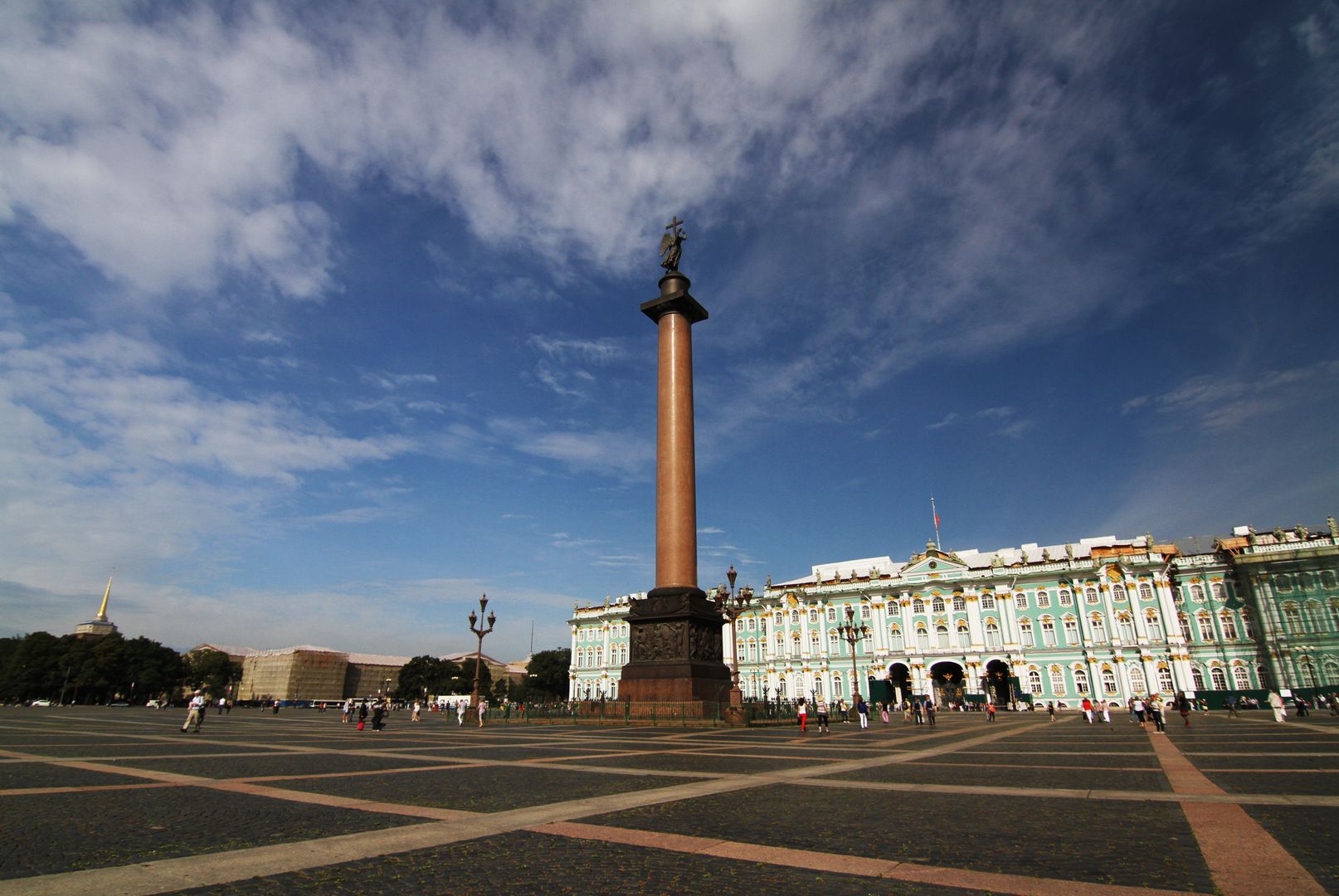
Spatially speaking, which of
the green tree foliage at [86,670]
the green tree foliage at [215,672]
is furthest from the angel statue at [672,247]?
the green tree foliage at [215,672]

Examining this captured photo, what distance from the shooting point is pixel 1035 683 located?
61406 millimetres

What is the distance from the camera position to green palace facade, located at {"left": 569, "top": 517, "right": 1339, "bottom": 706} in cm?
5522

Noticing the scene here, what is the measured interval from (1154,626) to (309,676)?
151m

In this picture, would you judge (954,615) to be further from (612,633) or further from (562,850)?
(562,850)

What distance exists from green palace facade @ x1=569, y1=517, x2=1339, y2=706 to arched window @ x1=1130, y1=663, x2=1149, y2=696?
0.10 meters

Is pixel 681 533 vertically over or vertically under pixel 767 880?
over

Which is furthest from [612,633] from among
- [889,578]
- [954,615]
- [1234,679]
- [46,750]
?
[46,750]

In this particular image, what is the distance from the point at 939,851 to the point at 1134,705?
3778 centimetres

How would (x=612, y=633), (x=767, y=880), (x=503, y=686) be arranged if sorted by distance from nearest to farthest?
(x=767, y=880), (x=612, y=633), (x=503, y=686)

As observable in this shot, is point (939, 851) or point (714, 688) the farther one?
point (714, 688)

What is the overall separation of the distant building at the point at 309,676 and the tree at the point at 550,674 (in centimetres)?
4177

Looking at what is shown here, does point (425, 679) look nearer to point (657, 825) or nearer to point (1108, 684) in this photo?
point (1108, 684)

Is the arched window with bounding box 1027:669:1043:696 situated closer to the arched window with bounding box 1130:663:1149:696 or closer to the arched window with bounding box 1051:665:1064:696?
the arched window with bounding box 1051:665:1064:696

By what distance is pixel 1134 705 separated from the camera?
34.8m
